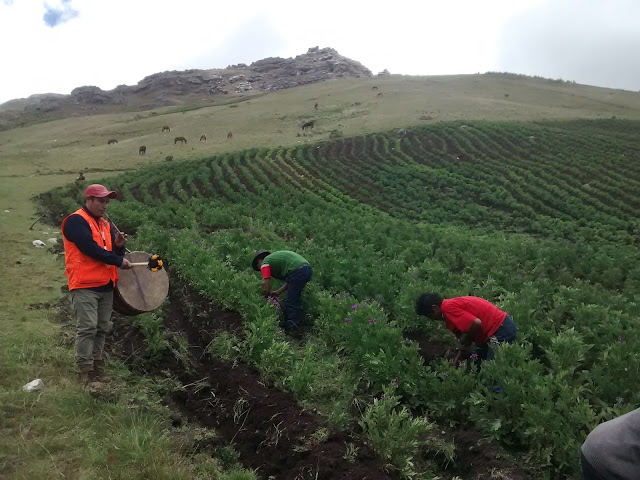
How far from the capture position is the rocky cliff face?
334ft

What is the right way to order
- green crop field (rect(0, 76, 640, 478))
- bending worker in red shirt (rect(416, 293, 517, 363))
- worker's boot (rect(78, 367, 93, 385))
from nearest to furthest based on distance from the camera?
green crop field (rect(0, 76, 640, 478)), worker's boot (rect(78, 367, 93, 385)), bending worker in red shirt (rect(416, 293, 517, 363))

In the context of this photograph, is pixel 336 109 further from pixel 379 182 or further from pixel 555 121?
pixel 379 182

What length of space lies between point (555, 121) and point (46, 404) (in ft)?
142

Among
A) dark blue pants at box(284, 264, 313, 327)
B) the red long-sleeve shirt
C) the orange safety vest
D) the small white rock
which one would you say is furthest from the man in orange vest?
the red long-sleeve shirt

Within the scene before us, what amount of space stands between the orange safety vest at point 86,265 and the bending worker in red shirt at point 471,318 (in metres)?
3.78

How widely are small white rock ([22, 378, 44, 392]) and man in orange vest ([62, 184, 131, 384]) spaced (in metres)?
0.38

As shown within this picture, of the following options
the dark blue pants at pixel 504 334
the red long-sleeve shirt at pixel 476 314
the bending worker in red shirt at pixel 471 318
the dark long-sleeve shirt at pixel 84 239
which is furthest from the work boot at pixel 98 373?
the dark blue pants at pixel 504 334

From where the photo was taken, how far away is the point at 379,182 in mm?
25000

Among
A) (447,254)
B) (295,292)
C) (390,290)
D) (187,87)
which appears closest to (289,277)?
(295,292)

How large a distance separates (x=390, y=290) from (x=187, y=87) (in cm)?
12136

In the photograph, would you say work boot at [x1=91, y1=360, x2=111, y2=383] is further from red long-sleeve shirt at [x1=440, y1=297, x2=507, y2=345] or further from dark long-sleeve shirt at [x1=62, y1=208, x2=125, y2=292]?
red long-sleeve shirt at [x1=440, y1=297, x2=507, y2=345]

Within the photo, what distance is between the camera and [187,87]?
382 feet

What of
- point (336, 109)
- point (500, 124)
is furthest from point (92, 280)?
point (336, 109)

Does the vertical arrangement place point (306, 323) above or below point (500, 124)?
below
